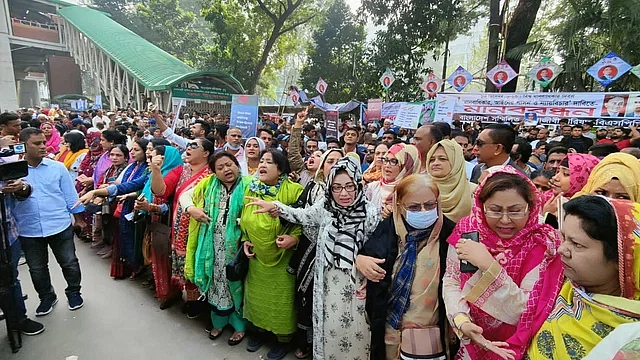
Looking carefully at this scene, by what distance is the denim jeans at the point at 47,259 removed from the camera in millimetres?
2949

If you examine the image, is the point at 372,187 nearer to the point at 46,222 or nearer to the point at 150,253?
the point at 150,253

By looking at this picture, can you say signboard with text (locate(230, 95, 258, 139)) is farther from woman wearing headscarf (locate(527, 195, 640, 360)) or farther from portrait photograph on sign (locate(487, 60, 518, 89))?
portrait photograph on sign (locate(487, 60, 518, 89))

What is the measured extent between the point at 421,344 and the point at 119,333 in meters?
2.58

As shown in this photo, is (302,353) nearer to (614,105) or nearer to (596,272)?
(596,272)

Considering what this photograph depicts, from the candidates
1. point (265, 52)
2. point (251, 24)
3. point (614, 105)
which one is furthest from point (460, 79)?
point (251, 24)

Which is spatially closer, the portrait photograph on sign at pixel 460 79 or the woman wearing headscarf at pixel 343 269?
the woman wearing headscarf at pixel 343 269

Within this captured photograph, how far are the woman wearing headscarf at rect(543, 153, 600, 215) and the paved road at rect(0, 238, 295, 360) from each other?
6.94 feet

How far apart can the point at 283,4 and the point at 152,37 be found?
58.0ft

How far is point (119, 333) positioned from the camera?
2898 millimetres

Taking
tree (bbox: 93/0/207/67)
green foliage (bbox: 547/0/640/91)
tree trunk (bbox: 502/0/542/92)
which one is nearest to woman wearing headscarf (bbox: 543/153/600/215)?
green foliage (bbox: 547/0/640/91)

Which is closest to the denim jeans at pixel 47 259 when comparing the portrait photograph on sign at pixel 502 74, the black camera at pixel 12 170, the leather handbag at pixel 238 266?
the black camera at pixel 12 170

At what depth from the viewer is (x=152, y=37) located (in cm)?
2959

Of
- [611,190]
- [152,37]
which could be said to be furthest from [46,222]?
[152,37]

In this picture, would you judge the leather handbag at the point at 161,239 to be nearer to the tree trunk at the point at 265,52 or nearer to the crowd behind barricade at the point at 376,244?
the crowd behind barricade at the point at 376,244
